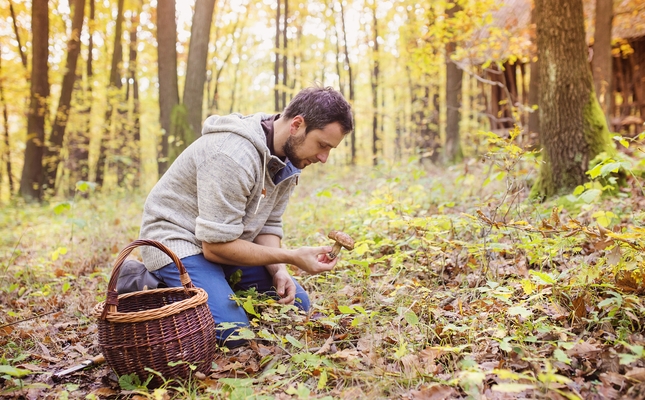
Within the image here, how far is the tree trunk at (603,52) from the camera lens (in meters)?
8.75

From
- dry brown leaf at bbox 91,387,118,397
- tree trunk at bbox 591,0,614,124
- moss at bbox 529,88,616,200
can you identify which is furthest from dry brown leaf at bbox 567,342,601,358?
tree trunk at bbox 591,0,614,124

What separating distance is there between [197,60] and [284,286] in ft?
20.6

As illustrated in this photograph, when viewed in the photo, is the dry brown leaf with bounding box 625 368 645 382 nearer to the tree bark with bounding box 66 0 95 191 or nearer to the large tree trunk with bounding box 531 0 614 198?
the large tree trunk with bounding box 531 0 614 198

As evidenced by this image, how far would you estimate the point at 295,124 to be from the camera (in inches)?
114

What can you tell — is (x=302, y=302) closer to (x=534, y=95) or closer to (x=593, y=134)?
(x=593, y=134)

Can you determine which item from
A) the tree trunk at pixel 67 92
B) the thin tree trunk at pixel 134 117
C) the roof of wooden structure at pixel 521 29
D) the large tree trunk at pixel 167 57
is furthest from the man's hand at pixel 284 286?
the tree trunk at pixel 67 92

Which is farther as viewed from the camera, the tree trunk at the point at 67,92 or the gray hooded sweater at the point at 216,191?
the tree trunk at the point at 67,92

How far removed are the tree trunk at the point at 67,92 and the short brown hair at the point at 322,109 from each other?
10.5m

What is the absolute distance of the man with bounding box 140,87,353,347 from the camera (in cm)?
275

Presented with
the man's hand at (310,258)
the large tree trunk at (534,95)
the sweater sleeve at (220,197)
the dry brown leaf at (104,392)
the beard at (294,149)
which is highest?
the large tree trunk at (534,95)

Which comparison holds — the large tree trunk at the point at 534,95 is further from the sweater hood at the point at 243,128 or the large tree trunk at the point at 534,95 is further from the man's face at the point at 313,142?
the sweater hood at the point at 243,128

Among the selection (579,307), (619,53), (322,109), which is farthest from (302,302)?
(619,53)

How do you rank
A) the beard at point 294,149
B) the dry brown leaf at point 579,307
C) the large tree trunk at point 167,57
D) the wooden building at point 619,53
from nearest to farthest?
the dry brown leaf at point 579,307
the beard at point 294,149
the large tree trunk at point 167,57
the wooden building at point 619,53

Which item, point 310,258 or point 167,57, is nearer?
point 310,258
